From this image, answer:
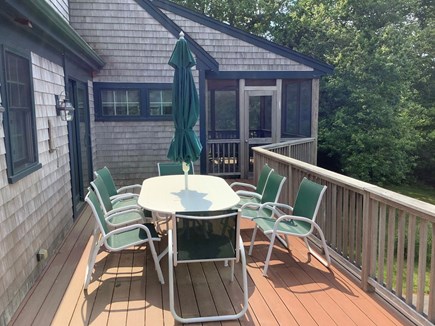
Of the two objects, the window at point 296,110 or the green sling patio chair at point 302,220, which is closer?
the green sling patio chair at point 302,220

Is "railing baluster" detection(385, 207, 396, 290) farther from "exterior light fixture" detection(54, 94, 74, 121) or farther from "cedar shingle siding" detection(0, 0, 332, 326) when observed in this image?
"exterior light fixture" detection(54, 94, 74, 121)

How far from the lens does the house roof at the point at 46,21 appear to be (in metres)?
2.96

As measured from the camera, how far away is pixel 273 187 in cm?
422

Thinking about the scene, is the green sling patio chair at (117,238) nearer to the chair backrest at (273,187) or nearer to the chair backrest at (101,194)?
the chair backrest at (101,194)

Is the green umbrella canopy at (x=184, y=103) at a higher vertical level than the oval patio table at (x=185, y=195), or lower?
higher

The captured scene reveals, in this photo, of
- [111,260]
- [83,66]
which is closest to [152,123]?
[83,66]

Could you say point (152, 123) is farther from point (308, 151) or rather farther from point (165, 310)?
point (165, 310)

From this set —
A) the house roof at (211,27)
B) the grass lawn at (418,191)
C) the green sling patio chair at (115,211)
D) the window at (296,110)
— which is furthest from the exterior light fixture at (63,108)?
the grass lawn at (418,191)

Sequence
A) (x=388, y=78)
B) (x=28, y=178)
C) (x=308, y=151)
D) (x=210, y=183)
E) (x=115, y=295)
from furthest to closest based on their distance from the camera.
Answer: (x=388, y=78)
(x=308, y=151)
(x=210, y=183)
(x=28, y=178)
(x=115, y=295)

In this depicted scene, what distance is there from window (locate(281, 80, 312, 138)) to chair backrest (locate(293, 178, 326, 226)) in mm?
5634

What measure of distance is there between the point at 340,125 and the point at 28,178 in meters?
10.8

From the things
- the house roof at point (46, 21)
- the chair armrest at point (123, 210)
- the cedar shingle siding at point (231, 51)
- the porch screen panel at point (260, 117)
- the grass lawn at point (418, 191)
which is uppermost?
the cedar shingle siding at point (231, 51)

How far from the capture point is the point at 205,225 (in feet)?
9.30

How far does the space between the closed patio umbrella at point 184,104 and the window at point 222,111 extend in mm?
5677
